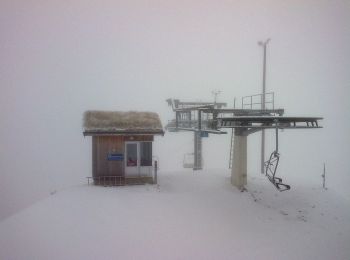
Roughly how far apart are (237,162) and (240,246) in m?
7.82

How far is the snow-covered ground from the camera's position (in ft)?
28.8

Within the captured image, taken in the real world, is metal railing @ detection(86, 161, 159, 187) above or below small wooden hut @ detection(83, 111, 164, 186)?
below

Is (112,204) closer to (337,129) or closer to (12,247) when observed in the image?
(12,247)

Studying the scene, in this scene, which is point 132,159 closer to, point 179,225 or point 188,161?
point 179,225

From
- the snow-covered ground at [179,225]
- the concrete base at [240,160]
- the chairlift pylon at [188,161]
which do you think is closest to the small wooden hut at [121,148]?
the snow-covered ground at [179,225]

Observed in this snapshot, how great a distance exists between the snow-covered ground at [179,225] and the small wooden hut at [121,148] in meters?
1.17

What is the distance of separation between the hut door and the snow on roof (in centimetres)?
113

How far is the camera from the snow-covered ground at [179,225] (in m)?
8.79

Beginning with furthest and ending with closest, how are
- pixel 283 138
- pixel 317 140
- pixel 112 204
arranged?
pixel 283 138
pixel 317 140
pixel 112 204

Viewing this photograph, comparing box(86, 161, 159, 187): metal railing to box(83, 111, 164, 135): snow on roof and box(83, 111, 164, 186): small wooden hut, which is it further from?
box(83, 111, 164, 135): snow on roof

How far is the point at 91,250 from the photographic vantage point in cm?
859

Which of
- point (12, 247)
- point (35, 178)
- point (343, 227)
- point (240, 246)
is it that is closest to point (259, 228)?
point (240, 246)

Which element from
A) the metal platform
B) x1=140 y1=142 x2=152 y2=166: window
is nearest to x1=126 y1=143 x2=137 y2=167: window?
x1=140 y1=142 x2=152 y2=166: window

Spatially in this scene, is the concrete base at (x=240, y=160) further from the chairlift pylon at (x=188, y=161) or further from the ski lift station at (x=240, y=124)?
the chairlift pylon at (x=188, y=161)
